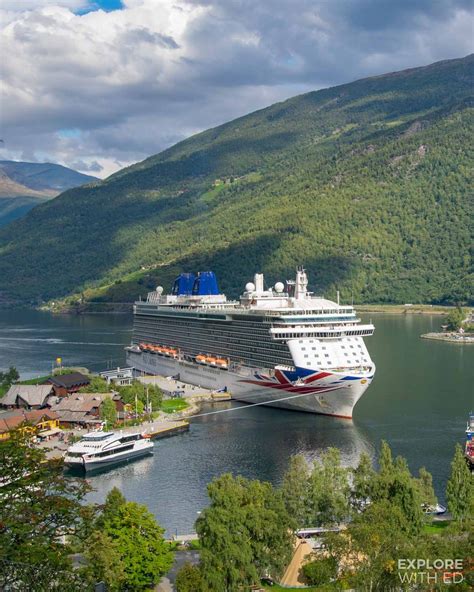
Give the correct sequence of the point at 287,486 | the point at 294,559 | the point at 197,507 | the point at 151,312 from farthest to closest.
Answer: the point at 151,312, the point at 197,507, the point at 287,486, the point at 294,559

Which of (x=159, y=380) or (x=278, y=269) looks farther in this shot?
(x=278, y=269)

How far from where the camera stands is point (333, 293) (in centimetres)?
18875

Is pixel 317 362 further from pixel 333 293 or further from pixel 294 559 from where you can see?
pixel 333 293

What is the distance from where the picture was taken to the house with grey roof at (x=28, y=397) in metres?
67.9

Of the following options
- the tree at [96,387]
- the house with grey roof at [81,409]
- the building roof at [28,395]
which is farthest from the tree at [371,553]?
the tree at [96,387]

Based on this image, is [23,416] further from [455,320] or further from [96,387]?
[455,320]

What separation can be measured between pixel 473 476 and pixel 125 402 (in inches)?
1268

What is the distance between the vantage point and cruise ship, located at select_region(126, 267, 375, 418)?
6406 cm

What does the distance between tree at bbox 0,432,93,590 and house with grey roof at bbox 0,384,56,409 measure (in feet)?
142

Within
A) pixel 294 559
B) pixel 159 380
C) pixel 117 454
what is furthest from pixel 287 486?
pixel 159 380

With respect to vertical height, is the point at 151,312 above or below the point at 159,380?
above

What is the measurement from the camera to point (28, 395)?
225 feet

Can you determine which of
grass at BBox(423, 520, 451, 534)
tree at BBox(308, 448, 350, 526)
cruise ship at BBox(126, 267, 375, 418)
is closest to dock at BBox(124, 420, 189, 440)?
cruise ship at BBox(126, 267, 375, 418)

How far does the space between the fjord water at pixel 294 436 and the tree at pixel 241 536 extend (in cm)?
690
